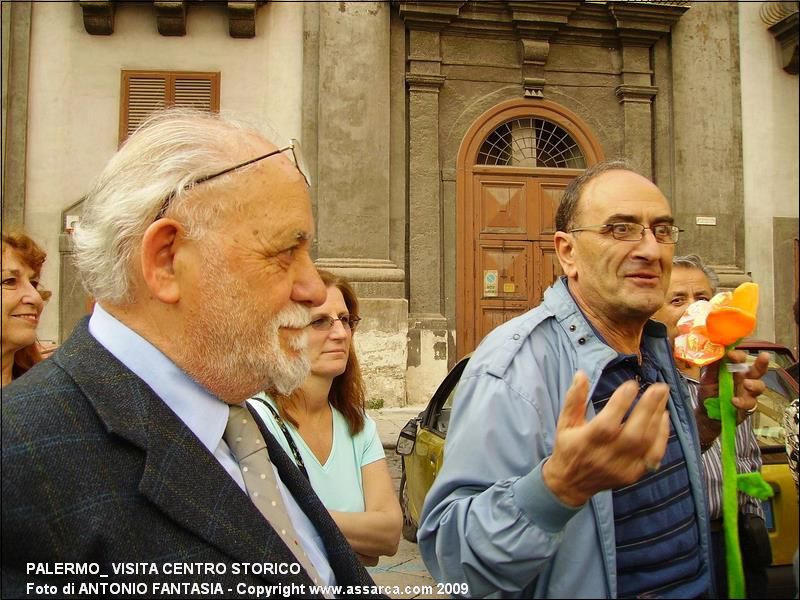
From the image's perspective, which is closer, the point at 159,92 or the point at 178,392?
the point at 178,392

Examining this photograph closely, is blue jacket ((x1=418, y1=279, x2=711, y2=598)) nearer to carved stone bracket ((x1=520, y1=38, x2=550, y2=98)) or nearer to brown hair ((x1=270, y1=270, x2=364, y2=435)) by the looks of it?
brown hair ((x1=270, y1=270, x2=364, y2=435))

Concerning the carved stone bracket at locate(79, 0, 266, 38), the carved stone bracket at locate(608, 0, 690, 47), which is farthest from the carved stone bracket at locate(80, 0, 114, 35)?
the carved stone bracket at locate(608, 0, 690, 47)

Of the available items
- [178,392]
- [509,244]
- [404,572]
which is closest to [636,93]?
[509,244]

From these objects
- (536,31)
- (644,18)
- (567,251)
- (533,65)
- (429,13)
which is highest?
(644,18)

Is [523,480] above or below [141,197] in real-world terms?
below

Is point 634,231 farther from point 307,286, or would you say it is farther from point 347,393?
point 347,393

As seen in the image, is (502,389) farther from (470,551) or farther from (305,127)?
(305,127)

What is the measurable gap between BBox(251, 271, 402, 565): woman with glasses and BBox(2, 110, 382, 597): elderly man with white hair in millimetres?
669

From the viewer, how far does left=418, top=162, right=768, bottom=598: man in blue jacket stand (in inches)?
53.0

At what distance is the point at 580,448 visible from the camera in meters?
1.12

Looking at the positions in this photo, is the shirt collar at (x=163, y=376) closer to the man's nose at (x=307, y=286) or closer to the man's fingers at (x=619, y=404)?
the man's nose at (x=307, y=286)

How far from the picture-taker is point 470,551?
4.95 feet

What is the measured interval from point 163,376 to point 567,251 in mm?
1163

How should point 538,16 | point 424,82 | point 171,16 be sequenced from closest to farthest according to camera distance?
1. point 171,16
2. point 424,82
3. point 538,16
